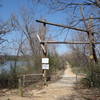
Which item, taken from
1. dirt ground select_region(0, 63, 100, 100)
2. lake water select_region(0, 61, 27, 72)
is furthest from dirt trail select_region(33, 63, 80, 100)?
lake water select_region(0, 61, 27, 72)

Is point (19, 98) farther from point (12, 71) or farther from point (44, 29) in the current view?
point (44, 29)

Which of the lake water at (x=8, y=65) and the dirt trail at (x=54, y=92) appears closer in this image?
the dirt trail at (x=54, y=92)

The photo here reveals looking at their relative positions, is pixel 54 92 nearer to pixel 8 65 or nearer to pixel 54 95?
pixel 54 95

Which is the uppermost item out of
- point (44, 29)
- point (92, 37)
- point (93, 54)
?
point (44, 29)

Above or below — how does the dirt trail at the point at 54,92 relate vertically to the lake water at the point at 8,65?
below

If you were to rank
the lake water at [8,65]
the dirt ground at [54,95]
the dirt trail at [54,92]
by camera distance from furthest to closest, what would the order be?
the lake water at [8,65]
the dirt trail at [54,92]
the dirt ground at [54,95]

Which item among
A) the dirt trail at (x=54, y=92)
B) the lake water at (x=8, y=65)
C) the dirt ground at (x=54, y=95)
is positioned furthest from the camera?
the lake water at (x=8, y=65)

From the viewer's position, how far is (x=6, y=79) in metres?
13.2

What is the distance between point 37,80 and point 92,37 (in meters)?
6.52

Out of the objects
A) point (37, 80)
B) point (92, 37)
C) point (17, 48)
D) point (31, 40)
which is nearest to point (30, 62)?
point (37, 80)

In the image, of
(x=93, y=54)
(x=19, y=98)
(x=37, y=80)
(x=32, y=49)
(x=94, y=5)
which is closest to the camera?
(x=94, y=5)

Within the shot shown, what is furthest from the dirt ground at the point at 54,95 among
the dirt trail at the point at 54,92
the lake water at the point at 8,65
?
the lake water at the point at 8,65

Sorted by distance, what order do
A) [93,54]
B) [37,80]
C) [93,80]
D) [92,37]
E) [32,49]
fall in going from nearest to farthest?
[92,37], [93,80], [93,54], [37,80], [32,49]

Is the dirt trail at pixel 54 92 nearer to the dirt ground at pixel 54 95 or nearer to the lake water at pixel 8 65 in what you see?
the dirt ground at pixel 54 95
